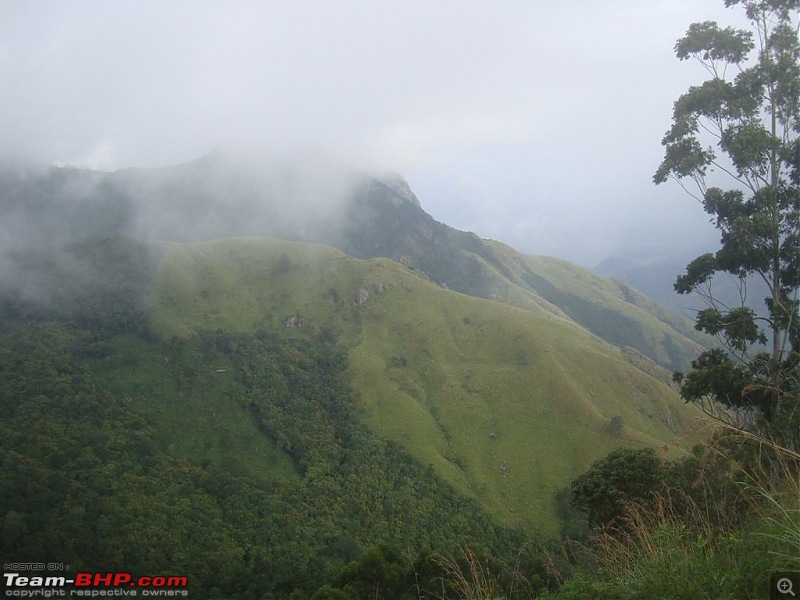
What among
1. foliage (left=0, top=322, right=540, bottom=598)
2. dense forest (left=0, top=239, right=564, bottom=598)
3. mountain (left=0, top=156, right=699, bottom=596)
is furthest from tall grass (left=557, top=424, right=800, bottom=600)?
mountain (left=0, top=156, right=699, bottom=596)

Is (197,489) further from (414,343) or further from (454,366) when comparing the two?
(414,343)

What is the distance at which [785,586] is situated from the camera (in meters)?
4.43

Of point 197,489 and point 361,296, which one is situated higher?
point 361,296

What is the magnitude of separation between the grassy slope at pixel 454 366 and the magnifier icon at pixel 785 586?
78217 millimetres

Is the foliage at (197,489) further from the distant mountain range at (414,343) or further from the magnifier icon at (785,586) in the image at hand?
the magnifier icon at (785,586)

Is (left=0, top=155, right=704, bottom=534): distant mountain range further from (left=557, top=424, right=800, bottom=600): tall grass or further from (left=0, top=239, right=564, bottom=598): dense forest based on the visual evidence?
(left=557, top=424, right=800, bottom=600): tall grass

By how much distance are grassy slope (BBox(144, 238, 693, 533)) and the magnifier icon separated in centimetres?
7822

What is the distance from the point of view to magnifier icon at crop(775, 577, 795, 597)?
4.42 metres

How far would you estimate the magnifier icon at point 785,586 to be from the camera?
4.42 meters

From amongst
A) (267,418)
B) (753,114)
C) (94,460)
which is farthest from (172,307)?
(753,114)

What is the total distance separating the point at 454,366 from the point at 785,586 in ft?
398

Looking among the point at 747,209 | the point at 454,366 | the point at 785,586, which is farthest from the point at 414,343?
the point at 785,586

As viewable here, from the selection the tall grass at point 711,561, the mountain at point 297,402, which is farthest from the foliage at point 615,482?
the mountain at point 297,402

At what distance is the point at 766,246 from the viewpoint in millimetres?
14172
